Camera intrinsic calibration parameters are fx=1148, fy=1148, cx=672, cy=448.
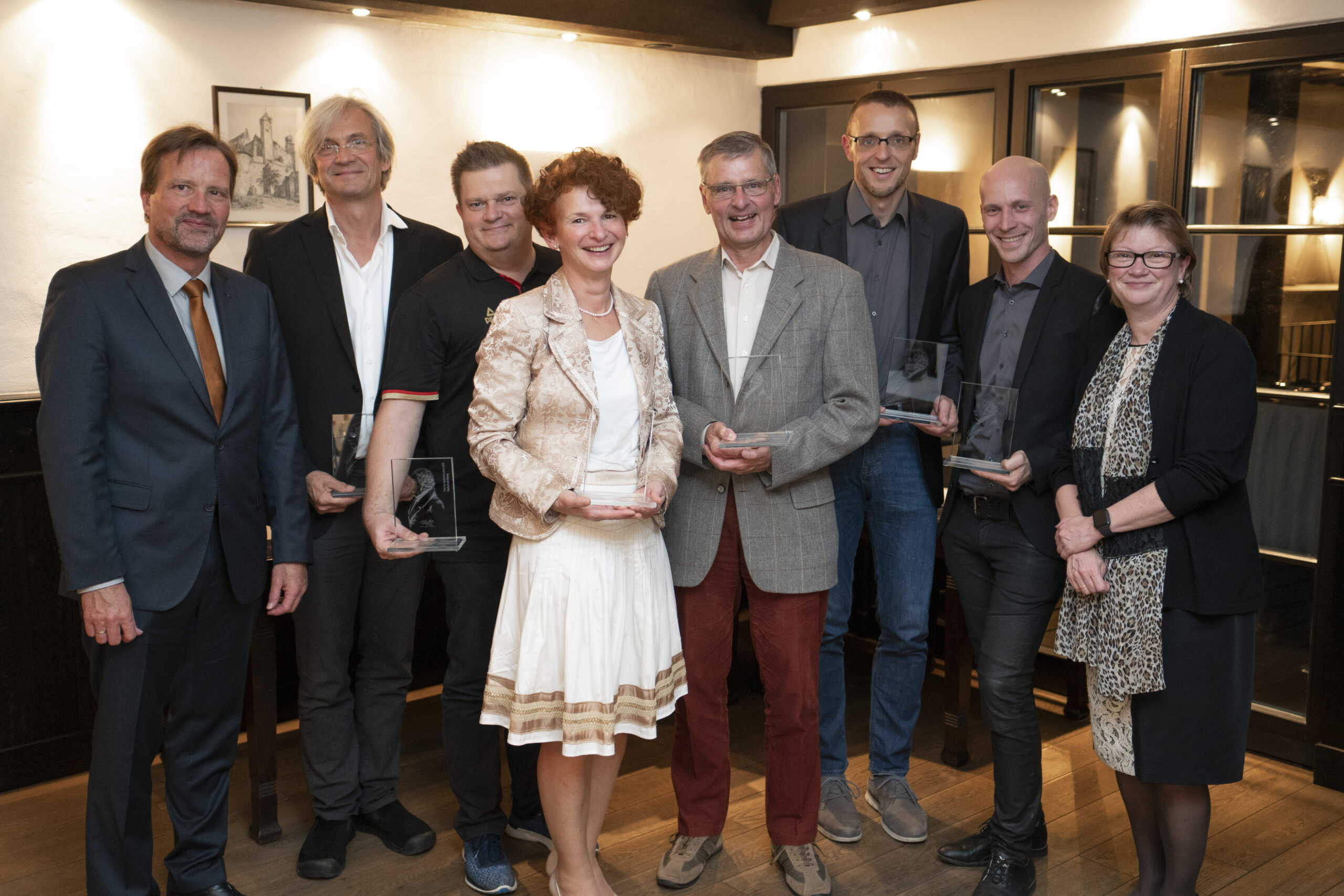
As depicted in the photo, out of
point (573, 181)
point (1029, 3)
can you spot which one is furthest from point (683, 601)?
point (1029, 3)

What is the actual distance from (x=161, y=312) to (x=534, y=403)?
879 millimetres

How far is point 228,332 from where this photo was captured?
276 centimetres

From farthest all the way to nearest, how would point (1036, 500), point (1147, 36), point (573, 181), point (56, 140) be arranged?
point (1147, 36) < point (56, 140) < point (1036, 500) < point (573, 181)

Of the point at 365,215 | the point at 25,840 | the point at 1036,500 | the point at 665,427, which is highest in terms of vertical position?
the point at 365,215

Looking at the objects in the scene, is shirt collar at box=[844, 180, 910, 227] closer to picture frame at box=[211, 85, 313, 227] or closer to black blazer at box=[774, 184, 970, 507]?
black blazer at box=[774, 184, 970, 507]

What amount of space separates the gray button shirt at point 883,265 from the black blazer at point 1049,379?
44cm

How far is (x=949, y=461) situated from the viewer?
3.01m

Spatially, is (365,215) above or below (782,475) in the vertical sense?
above

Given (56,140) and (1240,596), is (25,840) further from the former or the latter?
(1240,596)

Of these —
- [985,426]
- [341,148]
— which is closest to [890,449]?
[985,426]

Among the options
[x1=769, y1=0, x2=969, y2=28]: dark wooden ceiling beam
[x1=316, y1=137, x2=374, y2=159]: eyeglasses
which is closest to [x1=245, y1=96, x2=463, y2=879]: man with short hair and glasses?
[x1=316, y1=137, x2=374, y2=159]: eyeglasses

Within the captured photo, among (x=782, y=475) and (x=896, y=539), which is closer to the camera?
(x=782, y=475)

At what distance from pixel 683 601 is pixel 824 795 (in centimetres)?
89

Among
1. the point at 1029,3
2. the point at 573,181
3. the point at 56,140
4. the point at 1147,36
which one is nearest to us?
the point at 573,181
